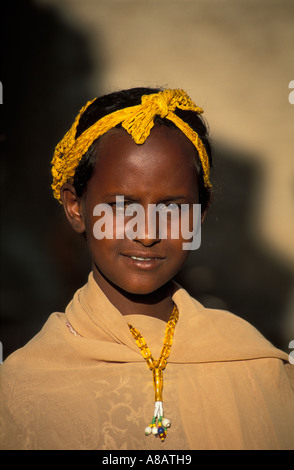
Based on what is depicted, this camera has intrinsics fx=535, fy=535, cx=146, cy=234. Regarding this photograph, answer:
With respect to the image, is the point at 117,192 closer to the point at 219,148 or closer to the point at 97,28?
the point at 219,148

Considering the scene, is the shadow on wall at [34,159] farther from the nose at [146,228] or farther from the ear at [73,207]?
the nose at [146,228]

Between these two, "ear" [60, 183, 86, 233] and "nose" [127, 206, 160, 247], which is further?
"ear" [60, 183, 86, 233]

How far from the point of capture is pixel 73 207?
5.84 feet

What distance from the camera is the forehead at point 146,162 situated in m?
1.55

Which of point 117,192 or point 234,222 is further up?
point 117,192

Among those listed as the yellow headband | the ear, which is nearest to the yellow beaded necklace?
the ear

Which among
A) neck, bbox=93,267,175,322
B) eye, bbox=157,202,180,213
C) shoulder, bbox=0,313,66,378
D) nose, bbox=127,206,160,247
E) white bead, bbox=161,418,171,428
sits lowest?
white bead, bbox=161,418,171,428

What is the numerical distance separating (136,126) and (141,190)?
20 cm

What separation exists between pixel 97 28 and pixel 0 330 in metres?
1.91

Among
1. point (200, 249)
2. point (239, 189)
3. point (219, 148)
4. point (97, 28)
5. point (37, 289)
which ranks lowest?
point (37, 289)

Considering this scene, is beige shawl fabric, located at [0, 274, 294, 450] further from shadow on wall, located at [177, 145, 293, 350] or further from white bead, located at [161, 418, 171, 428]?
shadow on wall, located at [177, 145, 293, 350]

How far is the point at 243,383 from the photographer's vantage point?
1629mm

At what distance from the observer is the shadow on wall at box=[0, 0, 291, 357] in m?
3.24

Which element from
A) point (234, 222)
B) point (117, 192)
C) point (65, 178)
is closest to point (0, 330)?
point (234, 222)
